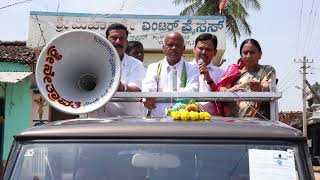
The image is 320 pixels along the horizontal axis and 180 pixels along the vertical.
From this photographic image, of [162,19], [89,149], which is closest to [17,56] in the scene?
[162,19]

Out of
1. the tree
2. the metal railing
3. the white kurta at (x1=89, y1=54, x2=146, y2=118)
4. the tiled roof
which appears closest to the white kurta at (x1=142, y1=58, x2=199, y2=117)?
the white kurta at (x1=89, y1=54, x2=146, y2=118)

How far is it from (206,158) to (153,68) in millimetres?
2130

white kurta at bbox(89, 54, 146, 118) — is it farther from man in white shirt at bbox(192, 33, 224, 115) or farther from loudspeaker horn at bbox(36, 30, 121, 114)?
man in white shirt at bbox(192, 33, 224, 115)

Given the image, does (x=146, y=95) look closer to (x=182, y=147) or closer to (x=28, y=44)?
(x=182, y=147)

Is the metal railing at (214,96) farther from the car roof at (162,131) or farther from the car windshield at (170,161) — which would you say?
the car windshield at (170,161)

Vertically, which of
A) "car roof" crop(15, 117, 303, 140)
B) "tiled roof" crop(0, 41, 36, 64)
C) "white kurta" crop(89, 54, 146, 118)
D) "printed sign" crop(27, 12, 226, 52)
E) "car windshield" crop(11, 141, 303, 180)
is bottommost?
"car windshield" crop(11, 141, 303, 180)

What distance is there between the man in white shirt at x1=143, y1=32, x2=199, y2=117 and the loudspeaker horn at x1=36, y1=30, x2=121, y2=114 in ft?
1.98

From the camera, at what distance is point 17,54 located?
16.9m

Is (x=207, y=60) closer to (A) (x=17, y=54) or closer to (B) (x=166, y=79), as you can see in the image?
(B) (x=166, y=79)

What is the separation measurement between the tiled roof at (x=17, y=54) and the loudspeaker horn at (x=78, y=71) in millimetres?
12545

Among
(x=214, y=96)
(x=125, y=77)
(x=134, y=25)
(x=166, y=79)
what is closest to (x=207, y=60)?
(x=166, y=79)

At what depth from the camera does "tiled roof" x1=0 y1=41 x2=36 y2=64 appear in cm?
1638

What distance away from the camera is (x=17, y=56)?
16672 millimetres

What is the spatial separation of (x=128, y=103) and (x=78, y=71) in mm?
524
